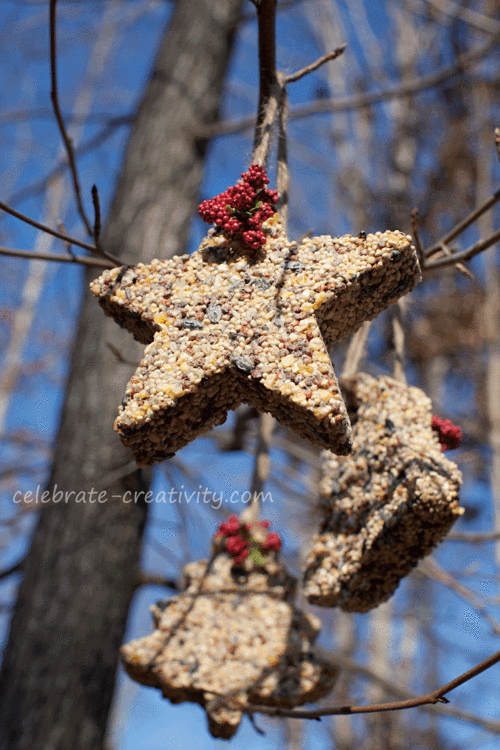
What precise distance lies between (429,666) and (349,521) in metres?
7.72

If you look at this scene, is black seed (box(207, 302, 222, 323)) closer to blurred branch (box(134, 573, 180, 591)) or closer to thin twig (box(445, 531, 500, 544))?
Answer: thin twig (box(445, 531, 500, 544))

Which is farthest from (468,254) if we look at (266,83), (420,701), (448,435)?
(420,701)

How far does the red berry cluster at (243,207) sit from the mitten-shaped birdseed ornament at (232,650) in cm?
99

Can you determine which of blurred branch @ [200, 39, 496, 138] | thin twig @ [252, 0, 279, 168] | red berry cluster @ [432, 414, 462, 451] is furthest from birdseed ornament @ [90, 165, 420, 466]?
blurred branch @ [200, 39, 496, 138]

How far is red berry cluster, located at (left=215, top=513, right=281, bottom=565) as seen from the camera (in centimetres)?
173

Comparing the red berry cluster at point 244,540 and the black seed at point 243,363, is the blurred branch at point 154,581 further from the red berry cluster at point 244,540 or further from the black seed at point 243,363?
the black seed at point 243,363

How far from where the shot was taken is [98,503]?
243 centimetres

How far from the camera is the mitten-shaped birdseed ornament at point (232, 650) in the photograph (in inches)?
59.7

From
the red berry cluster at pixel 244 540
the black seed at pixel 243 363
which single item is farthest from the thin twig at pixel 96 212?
the red berry cluster at pixel 244 540

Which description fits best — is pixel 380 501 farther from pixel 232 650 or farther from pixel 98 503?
pixel 98 503

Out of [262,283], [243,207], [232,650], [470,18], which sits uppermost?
[470,18]

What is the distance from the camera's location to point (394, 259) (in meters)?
1.07

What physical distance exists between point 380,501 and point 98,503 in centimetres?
143

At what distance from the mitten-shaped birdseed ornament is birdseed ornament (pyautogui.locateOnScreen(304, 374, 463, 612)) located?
0.24m
